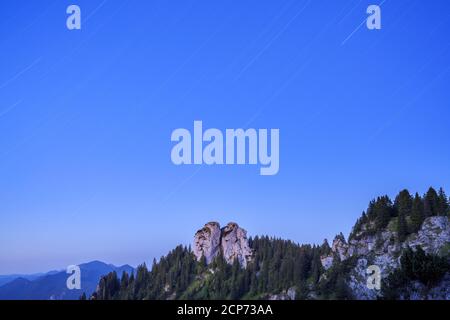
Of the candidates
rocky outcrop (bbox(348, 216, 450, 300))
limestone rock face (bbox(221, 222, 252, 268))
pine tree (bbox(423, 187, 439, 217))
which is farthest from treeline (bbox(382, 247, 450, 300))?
limestone rock face (bbox(221, 222, 252, 268))

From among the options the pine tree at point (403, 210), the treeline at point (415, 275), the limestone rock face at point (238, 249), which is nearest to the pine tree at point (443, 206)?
the pine tree at point (403, 210)

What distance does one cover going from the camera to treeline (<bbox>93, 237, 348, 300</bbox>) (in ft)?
418

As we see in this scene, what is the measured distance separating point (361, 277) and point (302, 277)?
108ft

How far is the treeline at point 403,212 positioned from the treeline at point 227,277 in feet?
63.6

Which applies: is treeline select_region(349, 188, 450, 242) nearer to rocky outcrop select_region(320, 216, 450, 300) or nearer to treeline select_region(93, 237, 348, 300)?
rocky outcrop select_region(320, 216, 450, 300)

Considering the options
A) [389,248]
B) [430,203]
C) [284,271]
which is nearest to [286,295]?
[284,271]

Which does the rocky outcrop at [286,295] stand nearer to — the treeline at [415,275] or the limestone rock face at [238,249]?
the treeline at [415,275]

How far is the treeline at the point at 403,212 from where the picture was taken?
314 feet

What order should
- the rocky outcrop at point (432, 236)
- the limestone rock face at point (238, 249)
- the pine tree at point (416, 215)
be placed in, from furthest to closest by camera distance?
the limestone rock face at point (238, 249), the pine tree at point (416, 215), the rocky outcrop at point (432, 236)

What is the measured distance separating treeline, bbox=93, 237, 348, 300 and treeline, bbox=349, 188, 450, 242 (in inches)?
763

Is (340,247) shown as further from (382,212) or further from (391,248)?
(391,248)
